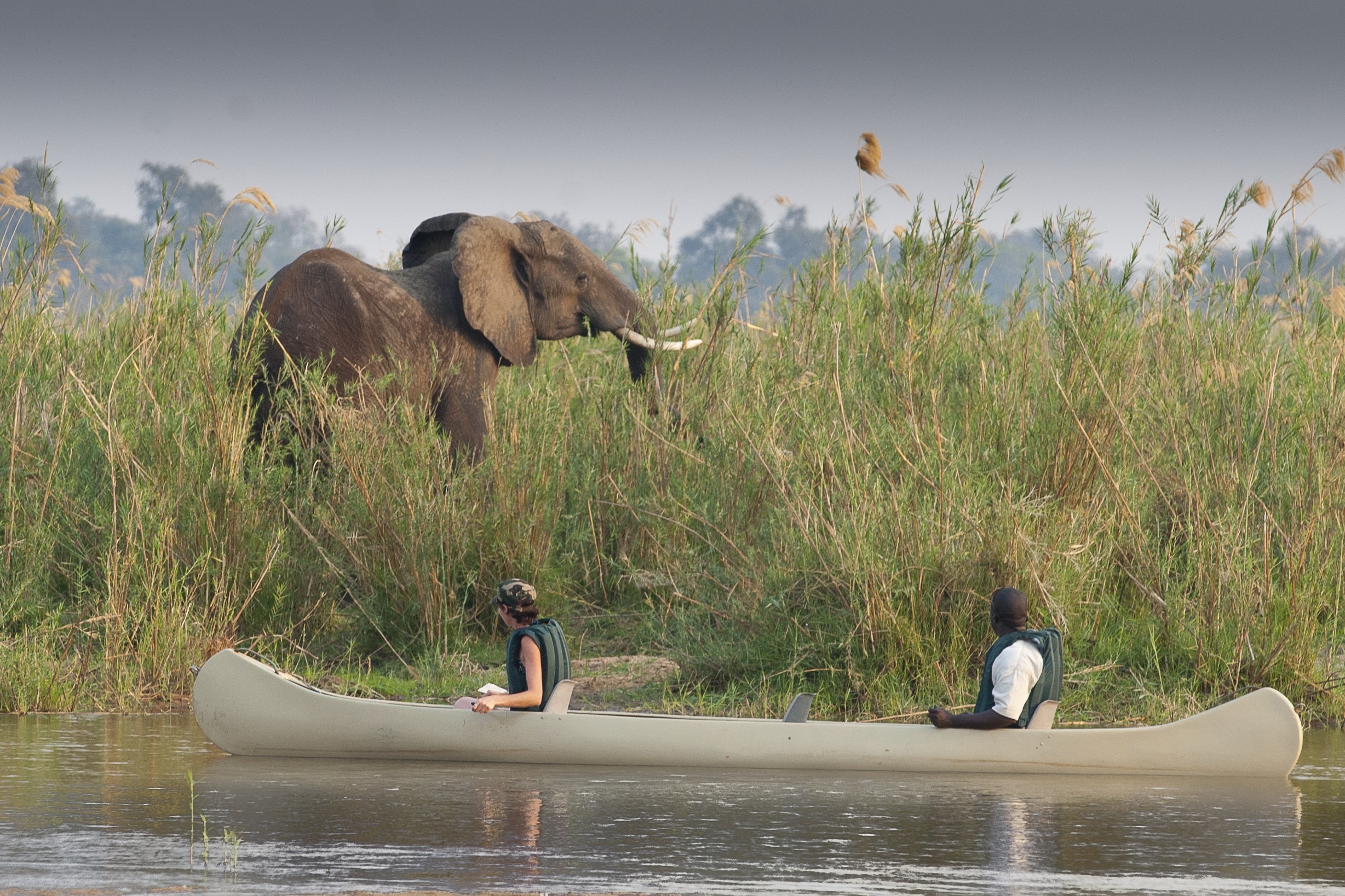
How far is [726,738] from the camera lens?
7.90 m

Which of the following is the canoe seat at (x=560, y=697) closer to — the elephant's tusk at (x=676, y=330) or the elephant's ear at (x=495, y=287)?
the elephant's tusk at (x=676, y=330)

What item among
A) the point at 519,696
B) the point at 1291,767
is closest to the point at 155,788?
the point at 519,696

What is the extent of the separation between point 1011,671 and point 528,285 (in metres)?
7.06

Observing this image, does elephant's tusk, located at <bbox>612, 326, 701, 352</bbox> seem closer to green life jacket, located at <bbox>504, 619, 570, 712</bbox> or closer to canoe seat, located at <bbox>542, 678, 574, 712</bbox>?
green life jacket, located at <bbox>504, 619, 570, 712</bbox>

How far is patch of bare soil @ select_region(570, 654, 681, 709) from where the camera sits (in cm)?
964

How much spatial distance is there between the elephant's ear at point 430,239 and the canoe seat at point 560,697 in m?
6.58

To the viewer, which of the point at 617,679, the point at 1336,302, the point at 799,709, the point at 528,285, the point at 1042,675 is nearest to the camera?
the point at 1042,675

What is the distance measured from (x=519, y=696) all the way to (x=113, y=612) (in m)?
2.96

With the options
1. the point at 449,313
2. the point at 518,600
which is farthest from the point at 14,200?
the point at 518,600

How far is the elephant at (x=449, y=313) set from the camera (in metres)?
12.7

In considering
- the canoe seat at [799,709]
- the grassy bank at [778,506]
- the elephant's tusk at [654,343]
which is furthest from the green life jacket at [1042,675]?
the elephant's tusk at [654,343]

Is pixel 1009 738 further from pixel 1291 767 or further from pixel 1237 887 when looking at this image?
pixel 1237 887

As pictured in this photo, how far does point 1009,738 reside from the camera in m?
7.79

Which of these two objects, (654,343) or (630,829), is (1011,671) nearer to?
(630,829)
